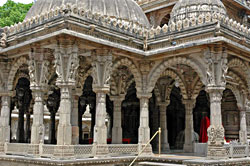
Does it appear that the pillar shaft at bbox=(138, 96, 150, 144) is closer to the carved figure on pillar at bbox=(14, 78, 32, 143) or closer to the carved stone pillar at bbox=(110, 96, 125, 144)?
the carved stone pillar at bbox=(110, 96, 125, 144)

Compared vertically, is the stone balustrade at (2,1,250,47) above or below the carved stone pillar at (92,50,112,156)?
above

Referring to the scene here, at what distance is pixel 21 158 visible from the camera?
14.1 meters

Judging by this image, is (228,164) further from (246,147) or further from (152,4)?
(152,4)

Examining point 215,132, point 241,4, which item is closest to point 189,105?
point 215,132

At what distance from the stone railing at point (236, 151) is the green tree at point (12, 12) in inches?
869

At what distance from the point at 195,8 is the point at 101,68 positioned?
21.8ft

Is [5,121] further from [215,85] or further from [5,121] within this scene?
[215,85]

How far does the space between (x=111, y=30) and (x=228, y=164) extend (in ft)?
24.8

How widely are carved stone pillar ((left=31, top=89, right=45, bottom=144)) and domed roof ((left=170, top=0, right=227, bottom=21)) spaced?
8.36 meters

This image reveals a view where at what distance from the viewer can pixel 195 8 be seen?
18.2 m

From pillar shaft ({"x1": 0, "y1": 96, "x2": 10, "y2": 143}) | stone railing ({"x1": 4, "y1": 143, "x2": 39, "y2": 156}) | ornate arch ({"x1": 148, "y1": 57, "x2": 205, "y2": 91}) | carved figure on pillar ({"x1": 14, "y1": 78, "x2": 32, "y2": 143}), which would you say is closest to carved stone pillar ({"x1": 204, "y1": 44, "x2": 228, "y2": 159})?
ornate arch ({"x1": 148, "y1": 57, "x2": 205, "y2": 91})

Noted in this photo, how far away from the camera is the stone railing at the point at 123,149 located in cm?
1503

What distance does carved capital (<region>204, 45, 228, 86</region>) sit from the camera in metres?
14.2

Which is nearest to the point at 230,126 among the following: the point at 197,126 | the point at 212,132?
the point at 197,126
